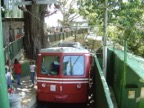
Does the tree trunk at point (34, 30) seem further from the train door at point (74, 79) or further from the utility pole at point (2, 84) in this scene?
the utility pole at point (2, 84)

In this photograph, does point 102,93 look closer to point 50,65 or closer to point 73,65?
point 73,65

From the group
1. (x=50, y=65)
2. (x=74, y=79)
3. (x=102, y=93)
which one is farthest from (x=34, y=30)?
(x=102, y=93)

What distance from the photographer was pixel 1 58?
18.3 feet

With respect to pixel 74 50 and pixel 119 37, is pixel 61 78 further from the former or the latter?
pixel 119 37

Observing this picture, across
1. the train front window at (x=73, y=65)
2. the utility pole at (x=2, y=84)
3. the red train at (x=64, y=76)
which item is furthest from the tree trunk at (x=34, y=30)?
the utility pole at (x=2, y=84)

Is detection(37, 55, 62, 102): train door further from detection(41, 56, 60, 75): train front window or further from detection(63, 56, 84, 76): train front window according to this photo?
detection(63, 56, 84, 76): train front window

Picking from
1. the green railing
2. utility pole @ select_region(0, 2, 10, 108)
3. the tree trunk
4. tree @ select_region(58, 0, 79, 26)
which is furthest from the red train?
tree @ select_region(58, 0, 79, 26)

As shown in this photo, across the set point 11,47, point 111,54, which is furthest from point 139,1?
point 11,47

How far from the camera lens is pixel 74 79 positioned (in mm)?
13039

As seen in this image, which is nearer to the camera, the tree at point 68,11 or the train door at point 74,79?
the train door at point 74,79

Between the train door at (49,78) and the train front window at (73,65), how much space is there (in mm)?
286

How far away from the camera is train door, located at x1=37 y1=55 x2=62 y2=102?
13.1 metres

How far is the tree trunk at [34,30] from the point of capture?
72.5ft

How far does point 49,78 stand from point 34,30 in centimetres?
966
